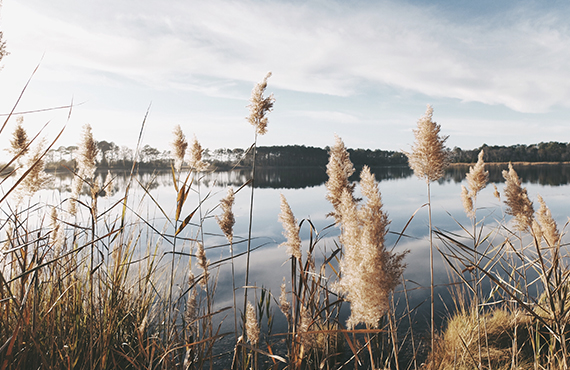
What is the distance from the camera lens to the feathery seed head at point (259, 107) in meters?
2.16

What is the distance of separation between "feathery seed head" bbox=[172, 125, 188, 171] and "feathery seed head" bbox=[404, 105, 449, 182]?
172 centimetres

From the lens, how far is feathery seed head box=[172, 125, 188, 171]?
101 inches

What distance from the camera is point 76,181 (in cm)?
283

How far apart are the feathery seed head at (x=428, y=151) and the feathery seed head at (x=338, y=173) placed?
44 cm

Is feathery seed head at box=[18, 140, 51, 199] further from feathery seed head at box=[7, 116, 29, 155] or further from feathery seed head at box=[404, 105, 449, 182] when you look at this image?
feathery seed head at box=[404, 105, 449, 182]

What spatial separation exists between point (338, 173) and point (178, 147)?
4.21 ft

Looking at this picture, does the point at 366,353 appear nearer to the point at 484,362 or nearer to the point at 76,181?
the point at 484,362

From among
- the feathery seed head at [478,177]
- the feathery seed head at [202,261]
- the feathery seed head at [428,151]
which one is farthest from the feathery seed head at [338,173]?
the feathery seed head at [478,177]

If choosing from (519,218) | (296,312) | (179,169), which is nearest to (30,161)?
(179,169)

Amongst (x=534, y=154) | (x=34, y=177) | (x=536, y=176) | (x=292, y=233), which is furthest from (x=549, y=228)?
(x=534, y=154)

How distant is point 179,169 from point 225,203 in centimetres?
62

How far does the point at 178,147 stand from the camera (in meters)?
2.58

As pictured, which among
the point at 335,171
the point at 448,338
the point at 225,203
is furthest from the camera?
the point at 448,338

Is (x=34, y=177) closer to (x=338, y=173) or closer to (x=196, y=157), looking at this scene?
(x=196, y=157)
